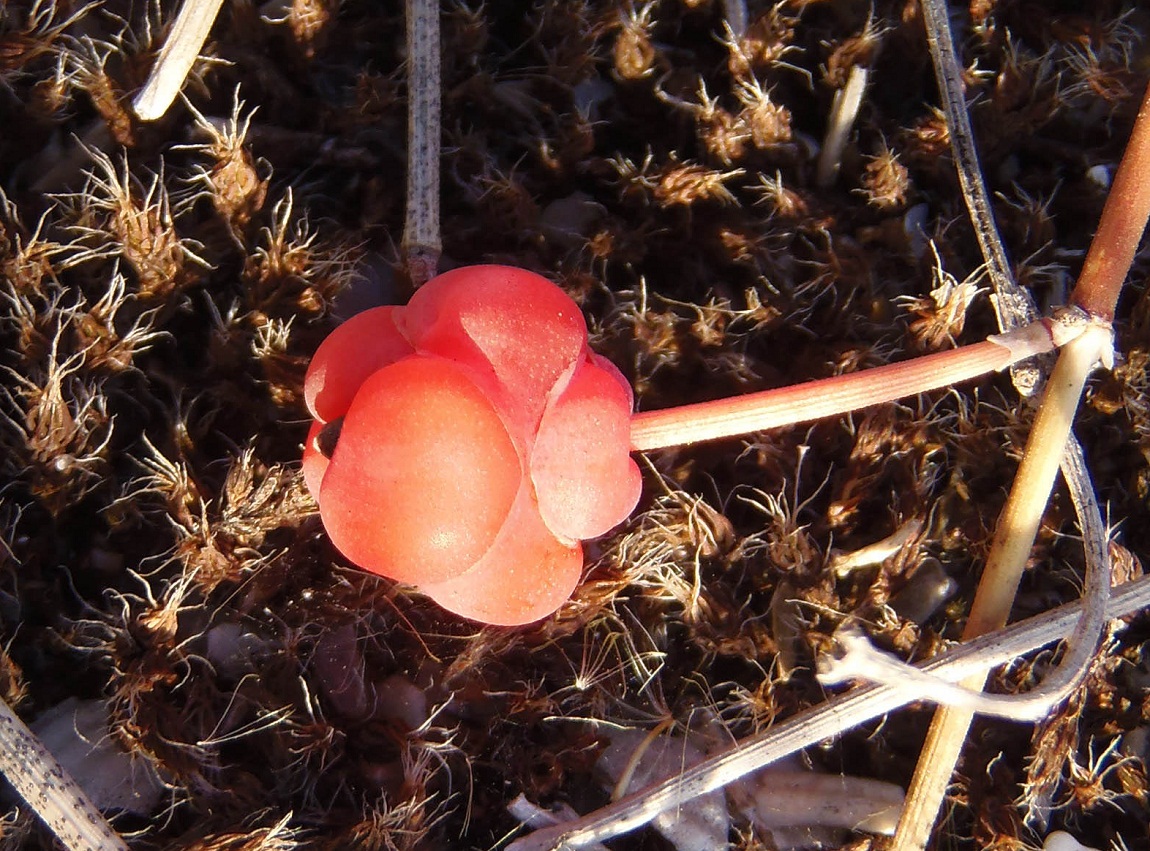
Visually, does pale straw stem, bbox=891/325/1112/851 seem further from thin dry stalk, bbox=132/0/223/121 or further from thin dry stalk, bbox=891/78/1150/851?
thin dry stalk, bbox=132/0/223/121

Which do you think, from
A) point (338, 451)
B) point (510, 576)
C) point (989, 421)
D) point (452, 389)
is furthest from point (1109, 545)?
point (338, 451)

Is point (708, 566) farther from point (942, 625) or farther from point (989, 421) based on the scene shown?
point (989, 421)

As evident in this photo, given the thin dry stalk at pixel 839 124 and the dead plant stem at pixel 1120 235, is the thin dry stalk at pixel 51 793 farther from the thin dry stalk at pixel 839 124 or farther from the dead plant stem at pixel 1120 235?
the dead plant stem at pixel 1120 235

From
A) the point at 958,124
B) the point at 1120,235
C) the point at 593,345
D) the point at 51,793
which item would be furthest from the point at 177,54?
the point at 1120,235

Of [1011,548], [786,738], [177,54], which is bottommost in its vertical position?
[786,738]

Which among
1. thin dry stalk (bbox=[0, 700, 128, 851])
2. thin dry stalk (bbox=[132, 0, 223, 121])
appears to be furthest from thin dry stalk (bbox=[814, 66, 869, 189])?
thin dry stalk (bbox=[0, 700, 128, 851])

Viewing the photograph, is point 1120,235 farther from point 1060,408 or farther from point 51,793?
point 51,793
